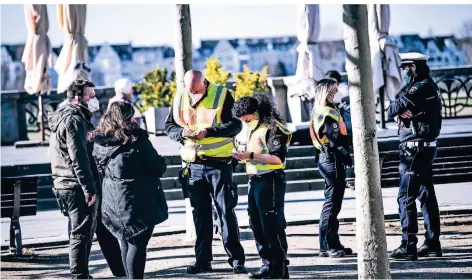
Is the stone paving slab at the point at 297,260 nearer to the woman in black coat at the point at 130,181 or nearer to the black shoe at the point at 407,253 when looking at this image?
the black shoe at the point at 407,253

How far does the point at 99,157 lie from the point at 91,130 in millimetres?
688

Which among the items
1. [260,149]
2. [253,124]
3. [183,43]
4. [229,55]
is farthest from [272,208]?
[229,55]

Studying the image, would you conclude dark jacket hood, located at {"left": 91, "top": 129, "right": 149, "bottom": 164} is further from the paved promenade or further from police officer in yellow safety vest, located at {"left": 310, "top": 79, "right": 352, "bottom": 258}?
the paved promenade

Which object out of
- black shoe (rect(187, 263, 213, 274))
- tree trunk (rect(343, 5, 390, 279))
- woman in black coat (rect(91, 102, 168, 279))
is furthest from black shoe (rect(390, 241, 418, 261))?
woman in black coat (rect(91, 102, 168, 279))

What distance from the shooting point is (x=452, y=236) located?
10.9m

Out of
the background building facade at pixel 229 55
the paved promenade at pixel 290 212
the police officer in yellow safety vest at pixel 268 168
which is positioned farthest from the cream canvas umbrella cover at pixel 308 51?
the background building facade at pixel 229 55

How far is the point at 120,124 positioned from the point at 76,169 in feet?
2.74

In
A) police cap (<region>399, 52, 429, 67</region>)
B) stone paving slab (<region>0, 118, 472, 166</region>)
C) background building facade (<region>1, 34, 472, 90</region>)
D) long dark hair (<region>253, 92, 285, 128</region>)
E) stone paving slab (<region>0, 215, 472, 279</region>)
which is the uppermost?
background building facade (<region>1, 34, 472, 90</region>)

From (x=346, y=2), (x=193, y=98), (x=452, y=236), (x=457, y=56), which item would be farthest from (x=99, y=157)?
(x=457, y=56)

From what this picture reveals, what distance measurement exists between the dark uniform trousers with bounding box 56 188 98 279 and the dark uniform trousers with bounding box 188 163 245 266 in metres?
0.92

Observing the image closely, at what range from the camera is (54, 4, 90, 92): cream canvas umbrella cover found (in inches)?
745

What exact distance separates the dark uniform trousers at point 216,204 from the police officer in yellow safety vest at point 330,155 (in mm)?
1035

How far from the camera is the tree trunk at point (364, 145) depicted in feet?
23.9

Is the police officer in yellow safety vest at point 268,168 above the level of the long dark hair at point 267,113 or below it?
below
